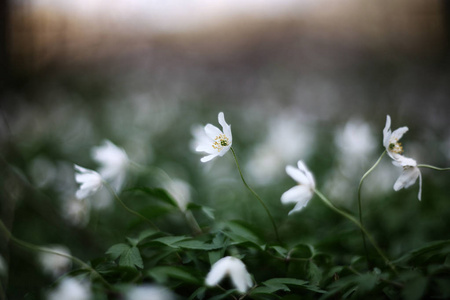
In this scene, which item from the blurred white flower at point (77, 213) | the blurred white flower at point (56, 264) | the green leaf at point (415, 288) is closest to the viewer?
the green leaf at point (415, 288)

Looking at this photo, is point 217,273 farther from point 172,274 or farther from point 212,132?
point 212,132

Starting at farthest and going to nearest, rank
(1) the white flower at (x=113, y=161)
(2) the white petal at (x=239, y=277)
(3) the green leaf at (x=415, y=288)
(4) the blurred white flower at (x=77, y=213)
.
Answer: (4) the blurred white flower at (x=77, y=213), (1) the white flower at (x=113, y=161), (2) the white petal at (x=239, y=277), (3) the green leaf at (x=415, y=288)

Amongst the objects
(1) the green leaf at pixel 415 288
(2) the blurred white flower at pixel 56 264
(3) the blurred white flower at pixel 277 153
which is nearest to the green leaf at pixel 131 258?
(1) the green leaf at pixel 415 288

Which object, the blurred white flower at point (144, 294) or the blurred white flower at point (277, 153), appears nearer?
the blurred white flower at point (144, 294)

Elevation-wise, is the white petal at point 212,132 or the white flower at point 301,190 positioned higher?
the white petal at point 212,132

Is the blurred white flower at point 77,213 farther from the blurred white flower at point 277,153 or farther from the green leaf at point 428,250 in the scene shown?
the green leaf at point 428,250

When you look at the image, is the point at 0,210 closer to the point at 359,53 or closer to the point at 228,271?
the point at 228,271
